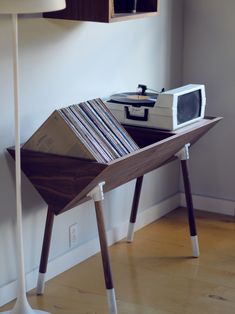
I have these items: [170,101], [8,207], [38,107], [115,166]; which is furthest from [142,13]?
[8,207]

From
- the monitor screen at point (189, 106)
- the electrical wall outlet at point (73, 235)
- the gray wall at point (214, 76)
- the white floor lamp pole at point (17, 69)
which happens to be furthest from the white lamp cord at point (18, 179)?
the gray wall at point (214, 76)

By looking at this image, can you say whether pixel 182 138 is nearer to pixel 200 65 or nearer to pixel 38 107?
pixel 38 107

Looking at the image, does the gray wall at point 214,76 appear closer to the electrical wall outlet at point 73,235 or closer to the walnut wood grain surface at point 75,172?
the walnut wood grain surface at point 75,172

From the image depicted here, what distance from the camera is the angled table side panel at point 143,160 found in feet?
9.57

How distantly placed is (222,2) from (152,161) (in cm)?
144

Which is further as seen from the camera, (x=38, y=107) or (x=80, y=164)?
(x=38, y=107)

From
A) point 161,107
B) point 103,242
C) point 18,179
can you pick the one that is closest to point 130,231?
point 161,107

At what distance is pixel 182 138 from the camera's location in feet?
11.3

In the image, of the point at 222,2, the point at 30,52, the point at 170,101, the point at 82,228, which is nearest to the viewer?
the point at 30,52

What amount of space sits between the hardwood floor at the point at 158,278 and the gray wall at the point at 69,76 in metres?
0.18

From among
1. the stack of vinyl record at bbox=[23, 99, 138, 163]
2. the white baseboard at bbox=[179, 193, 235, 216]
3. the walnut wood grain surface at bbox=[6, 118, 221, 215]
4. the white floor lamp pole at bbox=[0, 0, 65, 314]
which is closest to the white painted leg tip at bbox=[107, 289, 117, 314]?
the white floor lamp pole at bbox=[0, 0, 65, 314]

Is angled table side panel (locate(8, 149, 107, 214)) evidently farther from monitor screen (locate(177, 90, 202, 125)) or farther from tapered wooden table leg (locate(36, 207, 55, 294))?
monitor screen (locate(177, 90, 202, 125))

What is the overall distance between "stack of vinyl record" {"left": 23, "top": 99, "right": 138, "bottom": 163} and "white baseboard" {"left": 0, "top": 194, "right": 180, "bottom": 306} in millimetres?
712

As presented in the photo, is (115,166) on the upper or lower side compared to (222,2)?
lower
